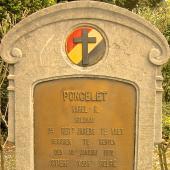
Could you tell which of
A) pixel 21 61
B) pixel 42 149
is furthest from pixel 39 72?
pixel 42 149

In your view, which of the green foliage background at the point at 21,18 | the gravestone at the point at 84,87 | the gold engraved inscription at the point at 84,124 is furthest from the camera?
the green foliage background at the point at 21,18

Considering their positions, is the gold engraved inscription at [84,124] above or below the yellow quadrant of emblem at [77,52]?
below

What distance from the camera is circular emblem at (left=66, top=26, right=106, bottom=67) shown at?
3.66m

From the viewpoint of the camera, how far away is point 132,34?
12.0 ft

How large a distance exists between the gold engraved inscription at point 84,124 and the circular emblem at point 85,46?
190mm

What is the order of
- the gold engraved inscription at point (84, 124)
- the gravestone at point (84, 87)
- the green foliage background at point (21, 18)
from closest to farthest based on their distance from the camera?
the gravestone at point (84, 87), the gold engraved inscription at point (84, 124), the green foliage background at point (21, 18)

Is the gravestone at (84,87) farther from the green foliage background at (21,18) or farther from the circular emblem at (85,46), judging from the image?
the green foliage background at (21,18)

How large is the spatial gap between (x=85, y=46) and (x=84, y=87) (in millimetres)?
394

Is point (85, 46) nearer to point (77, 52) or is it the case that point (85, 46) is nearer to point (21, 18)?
point (77, 52)

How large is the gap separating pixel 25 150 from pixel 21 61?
882 mm

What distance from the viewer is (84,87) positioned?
3.75 metres

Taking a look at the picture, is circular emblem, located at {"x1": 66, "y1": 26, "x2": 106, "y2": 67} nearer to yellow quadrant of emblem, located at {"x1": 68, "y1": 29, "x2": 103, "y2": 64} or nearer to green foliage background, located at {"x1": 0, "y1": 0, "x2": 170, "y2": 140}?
yellow quadrant of emblem, located at {"x1": 68, "y1": 29, "x2": 103, "y2": 64}

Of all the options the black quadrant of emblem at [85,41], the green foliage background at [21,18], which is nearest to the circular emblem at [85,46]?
the black quadrant of emblem at [85,41]

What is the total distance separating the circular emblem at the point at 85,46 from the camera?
3.66 meters
